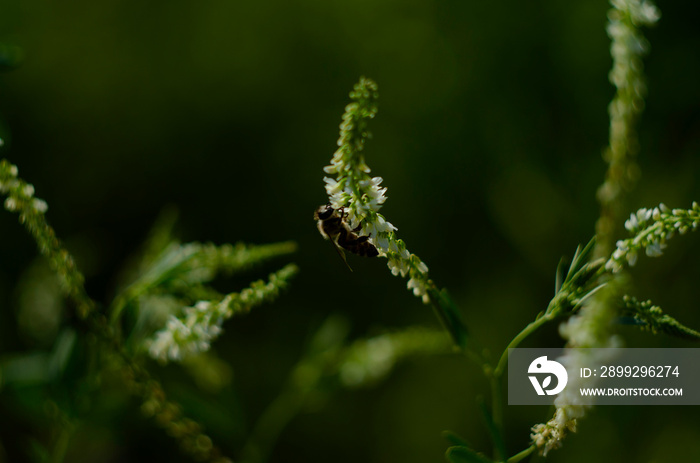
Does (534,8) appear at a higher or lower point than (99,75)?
lower

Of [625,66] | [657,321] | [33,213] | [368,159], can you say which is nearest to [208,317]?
[33,213]

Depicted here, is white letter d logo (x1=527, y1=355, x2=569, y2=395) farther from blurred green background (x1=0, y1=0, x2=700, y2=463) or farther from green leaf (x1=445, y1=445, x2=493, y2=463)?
blurred green background (x1=0, y1=0, x2=700, y2=463)

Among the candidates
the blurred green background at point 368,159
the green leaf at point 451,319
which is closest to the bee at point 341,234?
the green leaf at point 451,319

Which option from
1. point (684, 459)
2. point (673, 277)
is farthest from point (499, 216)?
point (684, 459)

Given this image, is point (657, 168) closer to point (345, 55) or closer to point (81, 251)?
point (345, 55)

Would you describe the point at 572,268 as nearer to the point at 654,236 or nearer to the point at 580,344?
the point at 654,236
